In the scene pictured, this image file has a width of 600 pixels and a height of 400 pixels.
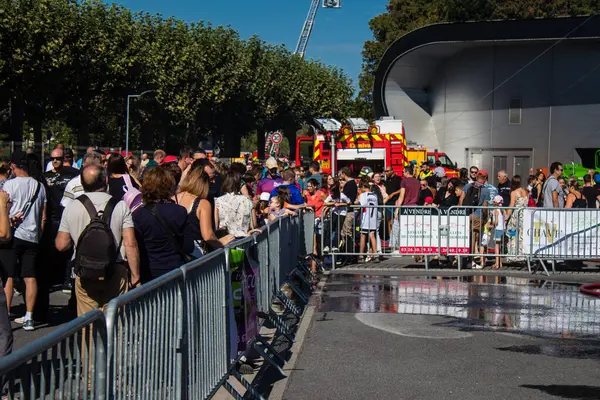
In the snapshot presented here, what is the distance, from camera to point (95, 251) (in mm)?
5918

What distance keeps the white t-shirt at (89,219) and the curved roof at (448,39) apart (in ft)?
108

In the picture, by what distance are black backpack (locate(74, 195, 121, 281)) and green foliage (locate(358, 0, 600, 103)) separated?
2398 inches

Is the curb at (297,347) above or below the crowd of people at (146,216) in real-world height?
below

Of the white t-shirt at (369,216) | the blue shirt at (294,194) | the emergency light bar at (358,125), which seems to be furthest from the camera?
the emergency light bar at (358,125)

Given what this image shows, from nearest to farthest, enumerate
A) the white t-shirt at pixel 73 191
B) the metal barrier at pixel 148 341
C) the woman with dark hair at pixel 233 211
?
1. the metal barrier at pixel 148 341
2. the white t-shirt at pixel 73 191
3. the woman with dark hair at pixel 233 211

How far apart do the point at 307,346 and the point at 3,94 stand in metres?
35.7

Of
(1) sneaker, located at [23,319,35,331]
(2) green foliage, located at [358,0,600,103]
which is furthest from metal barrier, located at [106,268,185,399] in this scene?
(2) green foliage, located at [358,0,600,103]

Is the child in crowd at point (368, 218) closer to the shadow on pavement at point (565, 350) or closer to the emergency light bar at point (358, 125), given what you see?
the shadow on pavement at point (565, 350)

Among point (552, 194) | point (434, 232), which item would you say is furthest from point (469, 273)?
point (552, 194)

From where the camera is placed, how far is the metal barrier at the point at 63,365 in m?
2.63

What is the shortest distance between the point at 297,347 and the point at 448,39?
33.3 meters

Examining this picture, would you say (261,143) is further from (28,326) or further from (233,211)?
(28,326)

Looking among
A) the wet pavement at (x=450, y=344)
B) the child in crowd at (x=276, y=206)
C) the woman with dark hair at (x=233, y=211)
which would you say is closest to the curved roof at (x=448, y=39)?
the wet pavement at (x=450, y=344)

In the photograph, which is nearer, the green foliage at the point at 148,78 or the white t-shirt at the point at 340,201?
the white t-shirt at the point at 340,201
